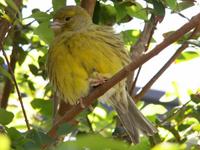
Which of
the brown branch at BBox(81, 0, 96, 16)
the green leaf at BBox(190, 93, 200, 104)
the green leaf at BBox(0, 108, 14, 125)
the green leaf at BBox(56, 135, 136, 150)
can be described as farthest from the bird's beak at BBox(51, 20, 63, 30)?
the green leaf at BBox(56, 135, 136, 150)

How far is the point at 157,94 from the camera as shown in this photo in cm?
445

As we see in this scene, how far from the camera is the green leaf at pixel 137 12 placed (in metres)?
2.43

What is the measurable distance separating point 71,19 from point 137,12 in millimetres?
808

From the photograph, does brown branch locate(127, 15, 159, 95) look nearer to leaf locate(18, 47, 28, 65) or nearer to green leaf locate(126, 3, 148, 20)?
green leaf locate(126, 3, 148, 20)

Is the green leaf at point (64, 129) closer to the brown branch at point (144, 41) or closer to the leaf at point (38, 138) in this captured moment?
the leaf at point (38, 138)

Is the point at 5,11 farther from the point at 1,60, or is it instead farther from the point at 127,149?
the point at 127,149

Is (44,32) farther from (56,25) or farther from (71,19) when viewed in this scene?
(71,19)

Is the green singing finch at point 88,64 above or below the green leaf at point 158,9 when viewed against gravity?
below

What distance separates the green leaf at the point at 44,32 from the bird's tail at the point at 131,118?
1.89 feet

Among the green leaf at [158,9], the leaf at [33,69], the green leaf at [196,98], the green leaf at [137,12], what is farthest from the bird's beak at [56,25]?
the green leaf at [196,98]

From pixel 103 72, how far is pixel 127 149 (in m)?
1.86

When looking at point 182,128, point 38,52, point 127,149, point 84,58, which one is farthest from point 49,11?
point 127,149

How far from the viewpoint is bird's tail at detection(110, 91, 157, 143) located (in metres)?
2.47

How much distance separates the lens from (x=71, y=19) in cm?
316
